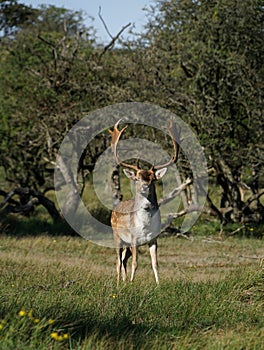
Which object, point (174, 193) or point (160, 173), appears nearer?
point (160, 173)

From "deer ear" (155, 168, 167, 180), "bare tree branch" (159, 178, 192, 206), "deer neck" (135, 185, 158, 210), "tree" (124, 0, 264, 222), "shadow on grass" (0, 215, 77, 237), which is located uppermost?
"tree" (124, 0, 264, 222)

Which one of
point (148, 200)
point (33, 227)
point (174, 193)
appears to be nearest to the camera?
point (148, 200)

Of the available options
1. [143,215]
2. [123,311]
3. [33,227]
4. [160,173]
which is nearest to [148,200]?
[143,215]

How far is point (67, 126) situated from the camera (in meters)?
20.3

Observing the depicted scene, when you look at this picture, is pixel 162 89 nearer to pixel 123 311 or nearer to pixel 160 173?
pixel 160 173

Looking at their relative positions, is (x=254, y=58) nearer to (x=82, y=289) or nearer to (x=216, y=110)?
(x=216, y=110)

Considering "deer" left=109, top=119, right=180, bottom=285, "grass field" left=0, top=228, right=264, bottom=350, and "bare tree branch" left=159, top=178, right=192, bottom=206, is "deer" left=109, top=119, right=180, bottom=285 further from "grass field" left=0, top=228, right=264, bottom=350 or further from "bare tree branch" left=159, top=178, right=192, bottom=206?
"bare tree branch" left=159, top=178, right=192, bottom=206

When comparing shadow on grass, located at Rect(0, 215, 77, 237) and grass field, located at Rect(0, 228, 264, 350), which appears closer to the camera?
grass field, located at Rect(0, 228, 264, 350)

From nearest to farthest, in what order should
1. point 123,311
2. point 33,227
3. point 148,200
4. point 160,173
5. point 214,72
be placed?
point 123,311
point 148,200
point 160,173
point 214,72
point 33,227

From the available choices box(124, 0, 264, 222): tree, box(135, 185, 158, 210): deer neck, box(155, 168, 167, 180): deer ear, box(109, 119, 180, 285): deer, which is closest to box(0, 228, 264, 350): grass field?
box(109, 119, 180, 285): deer

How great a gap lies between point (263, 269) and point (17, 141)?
1446 cm

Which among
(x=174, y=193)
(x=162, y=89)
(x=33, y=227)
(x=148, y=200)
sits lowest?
(x=33, y=227)

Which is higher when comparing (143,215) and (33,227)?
(143,215)

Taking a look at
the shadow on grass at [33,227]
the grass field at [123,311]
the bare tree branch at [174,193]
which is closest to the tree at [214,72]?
the bare tree branch at [174,193]
